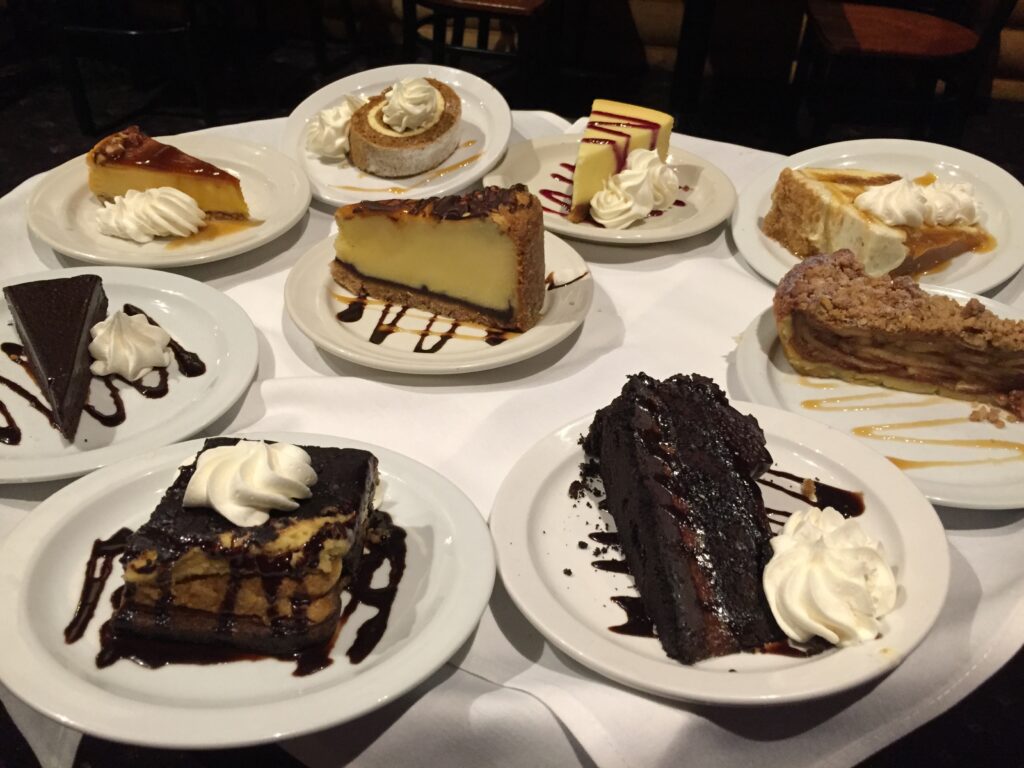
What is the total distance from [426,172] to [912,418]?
1765 millimetres

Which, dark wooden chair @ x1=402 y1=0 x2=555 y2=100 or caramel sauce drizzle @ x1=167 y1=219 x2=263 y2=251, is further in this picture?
dark wooden chair @ x1=402 y1=0 x2=555 y2=100

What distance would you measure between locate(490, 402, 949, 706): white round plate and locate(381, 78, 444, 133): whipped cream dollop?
5.18ft

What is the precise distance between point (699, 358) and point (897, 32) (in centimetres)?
332

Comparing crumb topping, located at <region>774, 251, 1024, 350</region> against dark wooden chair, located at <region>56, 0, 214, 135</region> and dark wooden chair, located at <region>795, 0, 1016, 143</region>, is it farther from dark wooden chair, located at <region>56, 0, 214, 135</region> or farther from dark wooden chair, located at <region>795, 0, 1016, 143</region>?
dark wooden chair, located at <region>56, 0, 214, 135</region>

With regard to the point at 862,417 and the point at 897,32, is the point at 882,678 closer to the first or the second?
the point at 862,417

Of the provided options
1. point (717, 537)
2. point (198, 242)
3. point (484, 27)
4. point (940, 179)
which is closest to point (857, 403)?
point (717, 537)

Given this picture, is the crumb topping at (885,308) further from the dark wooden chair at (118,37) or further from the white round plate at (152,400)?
the dark wooden chair at (118,37)

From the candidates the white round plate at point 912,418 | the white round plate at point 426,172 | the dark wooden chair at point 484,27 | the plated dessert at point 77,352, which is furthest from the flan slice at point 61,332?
the dark wooden chair at point 484,27

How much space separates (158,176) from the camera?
2.53 meters

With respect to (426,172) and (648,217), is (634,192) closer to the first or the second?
(648,217)

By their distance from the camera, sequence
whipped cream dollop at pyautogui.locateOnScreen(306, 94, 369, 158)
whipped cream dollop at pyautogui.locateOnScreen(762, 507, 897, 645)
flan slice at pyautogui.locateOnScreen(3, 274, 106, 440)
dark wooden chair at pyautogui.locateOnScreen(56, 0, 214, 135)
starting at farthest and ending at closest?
dark wooden chair at pyautogui.locateOnScreen(56, 0, 214, 135) → whipped cream dollop at pyautogui.locateOnScreen(306, 94, 369, 158) → flan slice at pyautogui.locateOnScreen(3, 274, 106, 440) → whipped cream dollop at pyautogui.locateOnScreen(762, 507, 897, 645)

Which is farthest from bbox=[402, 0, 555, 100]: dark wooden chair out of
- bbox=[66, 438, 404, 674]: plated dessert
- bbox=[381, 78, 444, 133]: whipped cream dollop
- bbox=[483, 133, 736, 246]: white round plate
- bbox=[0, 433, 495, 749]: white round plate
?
bbox=[66, 438, 404, 674]: plated dessert

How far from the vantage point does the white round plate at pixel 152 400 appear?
5.36ft

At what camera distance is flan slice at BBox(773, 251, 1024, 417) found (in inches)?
74.1
